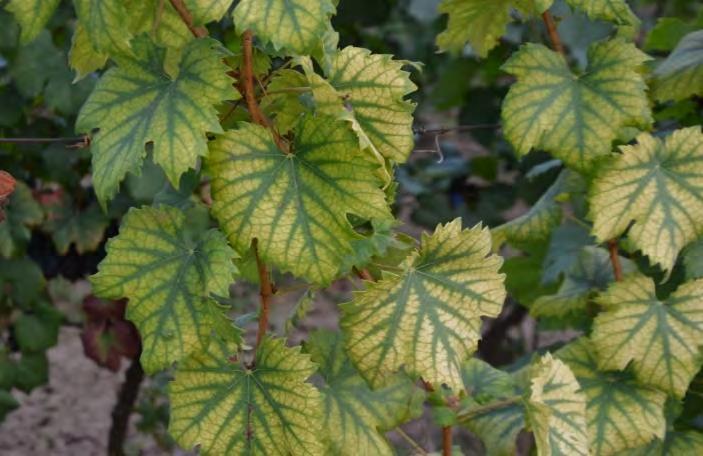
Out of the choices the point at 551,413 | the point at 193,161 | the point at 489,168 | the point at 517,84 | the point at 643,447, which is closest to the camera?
the point at 193,161

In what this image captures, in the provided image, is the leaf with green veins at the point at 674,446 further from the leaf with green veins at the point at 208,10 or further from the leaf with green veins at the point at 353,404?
the leaf with green veins at the point at 208,10

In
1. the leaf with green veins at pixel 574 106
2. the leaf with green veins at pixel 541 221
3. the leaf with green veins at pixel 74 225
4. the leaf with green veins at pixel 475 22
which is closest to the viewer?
the leaf with green veins at pixel 574 106

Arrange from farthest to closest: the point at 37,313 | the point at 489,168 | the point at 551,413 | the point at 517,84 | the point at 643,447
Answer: the point at 489,168 < the point at 37,313 < the point at 643,447 < the point at 517,84 < the point at 551,413

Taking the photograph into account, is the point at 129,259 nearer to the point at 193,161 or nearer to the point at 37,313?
→ the point at 193,161

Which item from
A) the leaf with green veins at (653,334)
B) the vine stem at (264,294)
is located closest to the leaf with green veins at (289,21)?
the vine stem at (264,294)

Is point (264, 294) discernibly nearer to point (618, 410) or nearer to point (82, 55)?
point (82, 55)

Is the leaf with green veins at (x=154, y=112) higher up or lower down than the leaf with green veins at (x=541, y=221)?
higher up

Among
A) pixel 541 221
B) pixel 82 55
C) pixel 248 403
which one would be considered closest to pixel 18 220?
pixel 82 55

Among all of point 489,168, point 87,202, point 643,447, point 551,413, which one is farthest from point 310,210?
point 489,168
